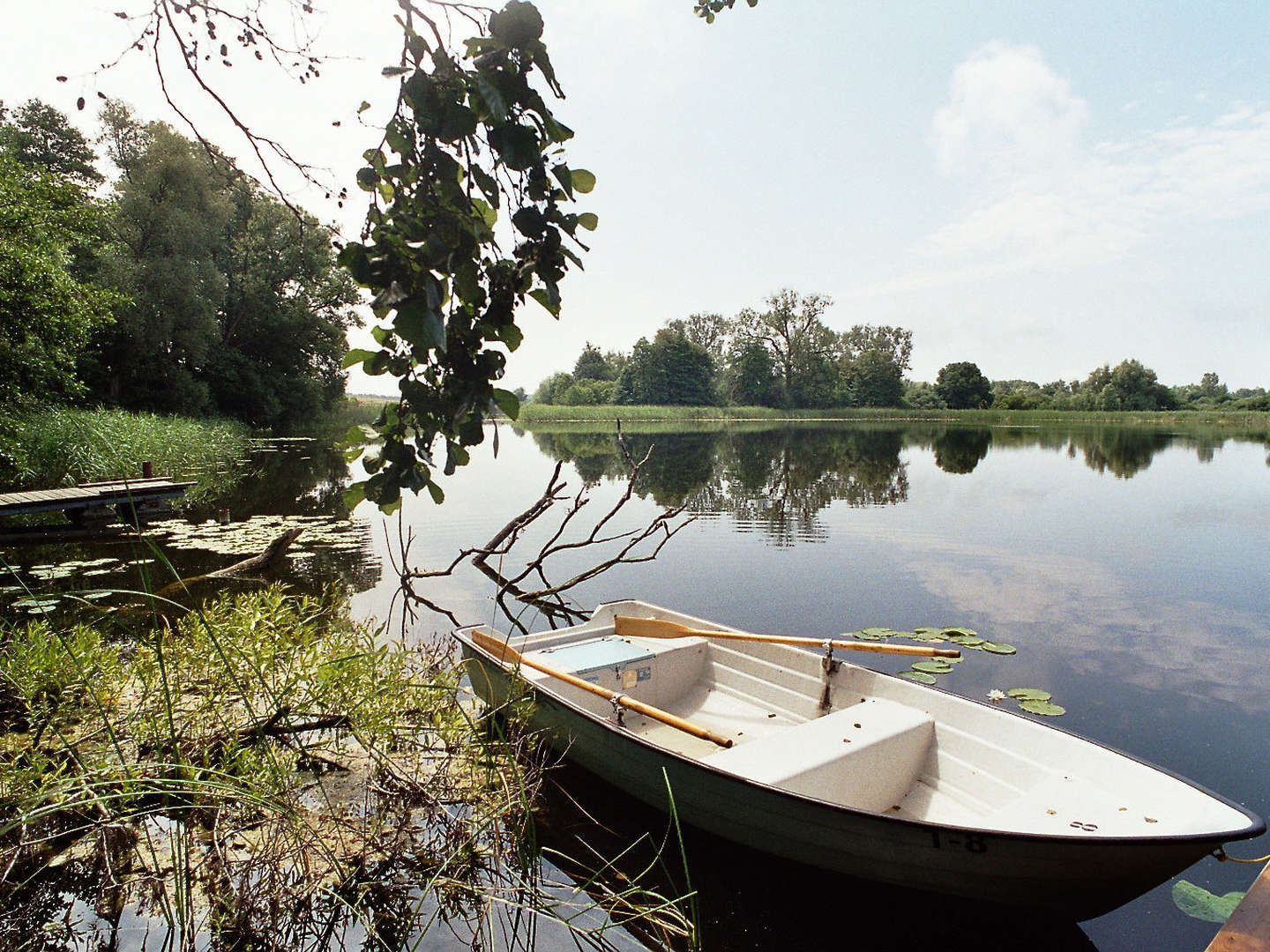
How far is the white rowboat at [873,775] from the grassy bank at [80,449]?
757cm

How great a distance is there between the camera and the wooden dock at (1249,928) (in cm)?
193

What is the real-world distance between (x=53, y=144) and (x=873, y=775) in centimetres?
3706

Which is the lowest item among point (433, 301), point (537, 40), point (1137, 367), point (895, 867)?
point (895, 867)

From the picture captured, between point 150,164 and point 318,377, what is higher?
point 150,164

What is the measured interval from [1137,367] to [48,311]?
2821 inches

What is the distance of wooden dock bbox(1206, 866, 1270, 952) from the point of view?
1929mm

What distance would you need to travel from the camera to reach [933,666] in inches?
228

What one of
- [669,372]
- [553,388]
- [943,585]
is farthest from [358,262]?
[553,388]

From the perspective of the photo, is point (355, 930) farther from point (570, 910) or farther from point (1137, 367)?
point (1137, 367)

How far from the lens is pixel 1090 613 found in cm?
748

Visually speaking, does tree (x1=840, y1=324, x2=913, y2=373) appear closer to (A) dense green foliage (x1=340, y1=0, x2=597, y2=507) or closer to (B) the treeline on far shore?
(B) the treeline on far shore

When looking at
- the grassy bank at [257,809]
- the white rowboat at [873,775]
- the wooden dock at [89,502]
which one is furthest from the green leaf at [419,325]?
the wooden dock at [89,502]

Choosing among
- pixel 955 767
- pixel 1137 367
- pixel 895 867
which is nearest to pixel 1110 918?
pixel 955 767

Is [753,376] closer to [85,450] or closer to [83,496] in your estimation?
[85,450]
